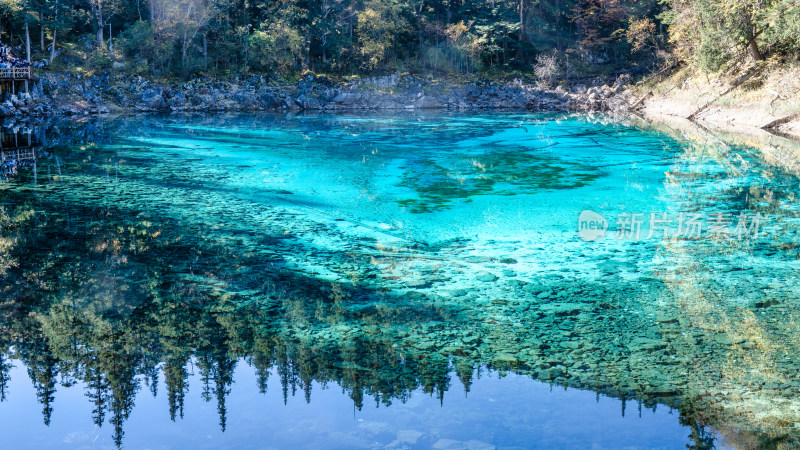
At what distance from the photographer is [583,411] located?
504 centimetres

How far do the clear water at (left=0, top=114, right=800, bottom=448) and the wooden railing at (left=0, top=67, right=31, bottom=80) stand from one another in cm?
1750

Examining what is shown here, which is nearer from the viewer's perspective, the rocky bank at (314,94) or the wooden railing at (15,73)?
the wooden railing at (15,73)

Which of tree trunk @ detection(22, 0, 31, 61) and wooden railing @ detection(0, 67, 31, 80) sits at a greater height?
tree trunk @ detection(22, 0, 31, 61)

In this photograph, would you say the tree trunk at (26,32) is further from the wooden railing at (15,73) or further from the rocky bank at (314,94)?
the wooden railing at (15,73)

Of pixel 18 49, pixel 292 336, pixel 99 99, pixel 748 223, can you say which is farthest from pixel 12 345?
pixel 18 49

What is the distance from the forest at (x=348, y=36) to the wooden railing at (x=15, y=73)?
538cm

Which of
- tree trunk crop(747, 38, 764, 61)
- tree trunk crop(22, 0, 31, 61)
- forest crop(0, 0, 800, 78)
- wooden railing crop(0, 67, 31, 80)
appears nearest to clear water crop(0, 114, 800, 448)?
tree trunk crop(747, 38, 764, 61)

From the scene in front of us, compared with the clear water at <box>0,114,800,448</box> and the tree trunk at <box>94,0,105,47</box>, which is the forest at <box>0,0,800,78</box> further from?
the clear water at <box>0,114,800,448</box>

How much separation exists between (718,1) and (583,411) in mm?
28644

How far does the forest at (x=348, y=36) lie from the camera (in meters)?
37.5

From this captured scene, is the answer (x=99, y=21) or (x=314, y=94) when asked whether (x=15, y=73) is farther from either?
(x=314, y=94)

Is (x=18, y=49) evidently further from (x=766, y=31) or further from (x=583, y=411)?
(x=583, y=411)

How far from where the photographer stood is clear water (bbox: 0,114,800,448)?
4.96 m

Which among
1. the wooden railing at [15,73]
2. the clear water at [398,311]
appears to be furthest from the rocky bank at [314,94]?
the clear water at [398,311]
